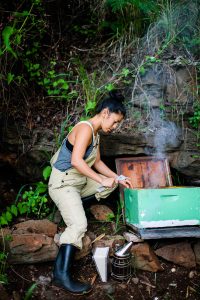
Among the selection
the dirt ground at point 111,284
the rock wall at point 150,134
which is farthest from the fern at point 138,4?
the dirt ground at point 111,284

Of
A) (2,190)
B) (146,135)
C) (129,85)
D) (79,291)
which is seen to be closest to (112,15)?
(129,85)

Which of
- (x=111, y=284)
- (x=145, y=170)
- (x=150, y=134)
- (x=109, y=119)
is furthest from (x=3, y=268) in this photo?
(x=150, y=134)

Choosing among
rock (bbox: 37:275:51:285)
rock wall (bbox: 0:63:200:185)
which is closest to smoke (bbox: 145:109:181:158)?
rock wall (bbox: 0:63:200:185)

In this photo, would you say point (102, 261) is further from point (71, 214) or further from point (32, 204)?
point (32, 204)

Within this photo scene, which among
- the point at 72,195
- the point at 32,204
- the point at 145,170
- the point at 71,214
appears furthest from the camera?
the point at 145,170

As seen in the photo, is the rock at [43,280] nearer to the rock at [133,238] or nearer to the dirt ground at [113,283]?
the dirt ground at [113,283]

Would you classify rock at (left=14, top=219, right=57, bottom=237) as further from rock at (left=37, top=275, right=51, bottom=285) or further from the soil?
rock at (left=37, top=275, right=51, bottom=285)

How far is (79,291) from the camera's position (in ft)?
11.1

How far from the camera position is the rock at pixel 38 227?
4031 mm

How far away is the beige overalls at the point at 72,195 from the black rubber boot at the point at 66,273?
0.28ft

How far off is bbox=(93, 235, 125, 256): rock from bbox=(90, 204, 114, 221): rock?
1.16 feet

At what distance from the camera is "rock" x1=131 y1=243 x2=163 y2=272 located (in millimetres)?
3850

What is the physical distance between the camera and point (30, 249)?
3.67 metres

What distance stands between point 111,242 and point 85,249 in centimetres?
34
